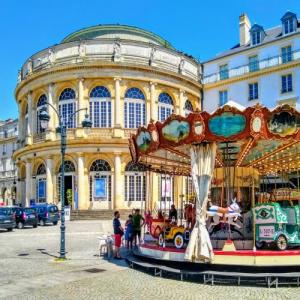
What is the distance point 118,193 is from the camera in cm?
3669

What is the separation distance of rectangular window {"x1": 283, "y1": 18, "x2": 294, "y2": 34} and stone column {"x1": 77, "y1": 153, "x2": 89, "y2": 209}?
2110cm

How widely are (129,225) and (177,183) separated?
2200 cm

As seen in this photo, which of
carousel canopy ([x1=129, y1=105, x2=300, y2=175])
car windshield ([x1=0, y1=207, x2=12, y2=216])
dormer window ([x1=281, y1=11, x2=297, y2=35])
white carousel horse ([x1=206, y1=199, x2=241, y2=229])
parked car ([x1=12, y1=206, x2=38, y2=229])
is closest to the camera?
carousel canopy ([x1=129, y1=105, x2=300, y2=175])

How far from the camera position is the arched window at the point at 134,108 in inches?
1501

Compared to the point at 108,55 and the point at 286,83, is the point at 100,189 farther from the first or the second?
the point at 286,83

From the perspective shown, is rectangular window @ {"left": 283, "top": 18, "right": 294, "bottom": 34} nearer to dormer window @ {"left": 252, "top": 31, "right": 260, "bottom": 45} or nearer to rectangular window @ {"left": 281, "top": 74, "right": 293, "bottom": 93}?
dormer window @ {"left": 252, "top": 31, "right": 260, "bottom": 45}

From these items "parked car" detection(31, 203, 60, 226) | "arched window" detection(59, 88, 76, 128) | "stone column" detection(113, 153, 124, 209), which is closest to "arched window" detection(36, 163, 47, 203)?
"arched window" detection(59, 88, 76, 128)

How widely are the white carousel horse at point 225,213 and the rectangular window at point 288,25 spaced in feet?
98.4

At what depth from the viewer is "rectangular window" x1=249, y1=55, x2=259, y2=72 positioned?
4131 cm

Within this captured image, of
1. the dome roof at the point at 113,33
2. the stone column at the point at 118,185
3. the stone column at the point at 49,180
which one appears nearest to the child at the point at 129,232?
the stone column at the point at 118,185

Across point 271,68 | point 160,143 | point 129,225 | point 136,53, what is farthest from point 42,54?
point 160,143

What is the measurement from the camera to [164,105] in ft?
131

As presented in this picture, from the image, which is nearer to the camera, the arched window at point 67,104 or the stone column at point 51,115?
the arched window at point 67,104

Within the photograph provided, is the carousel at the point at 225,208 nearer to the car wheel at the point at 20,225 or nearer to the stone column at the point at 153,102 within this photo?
the car wheel at the point at 20,225
